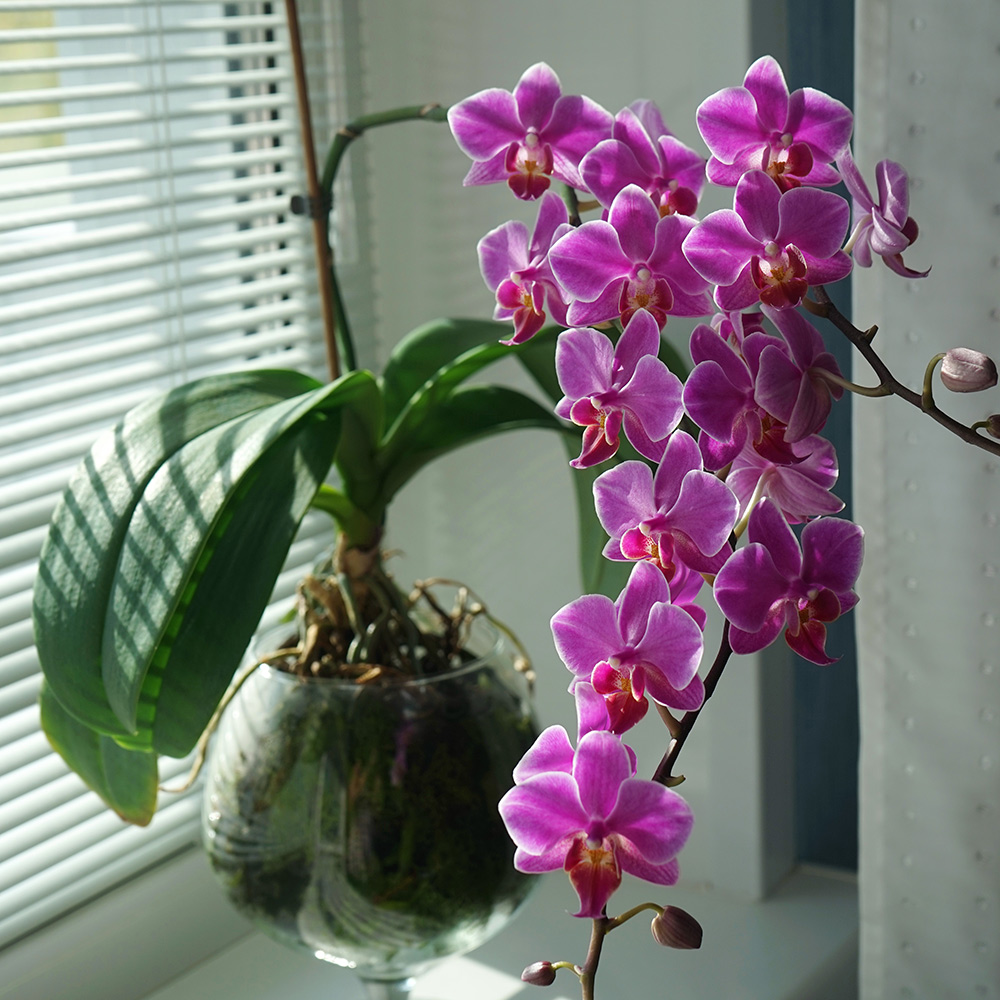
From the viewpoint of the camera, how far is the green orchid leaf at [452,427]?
0.78 m

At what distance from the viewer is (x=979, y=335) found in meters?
0.76

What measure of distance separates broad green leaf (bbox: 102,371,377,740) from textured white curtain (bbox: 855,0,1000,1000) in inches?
15.2

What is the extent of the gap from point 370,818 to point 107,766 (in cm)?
16

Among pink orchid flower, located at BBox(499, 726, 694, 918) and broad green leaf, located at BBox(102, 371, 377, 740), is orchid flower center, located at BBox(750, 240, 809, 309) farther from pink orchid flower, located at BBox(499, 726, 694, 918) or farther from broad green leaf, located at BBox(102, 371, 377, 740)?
broad green leaf, located at BBox(102, 371, 377, 740)

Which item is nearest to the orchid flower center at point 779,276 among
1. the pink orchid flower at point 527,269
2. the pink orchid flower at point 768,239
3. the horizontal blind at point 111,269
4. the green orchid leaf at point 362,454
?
the pink orchid flower at point 768,239

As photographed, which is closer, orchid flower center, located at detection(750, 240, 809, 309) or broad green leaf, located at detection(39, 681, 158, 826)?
orchid flower center, located at detection(750, 240, 809, 309)

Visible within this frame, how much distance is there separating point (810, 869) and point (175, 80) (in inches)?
36.5

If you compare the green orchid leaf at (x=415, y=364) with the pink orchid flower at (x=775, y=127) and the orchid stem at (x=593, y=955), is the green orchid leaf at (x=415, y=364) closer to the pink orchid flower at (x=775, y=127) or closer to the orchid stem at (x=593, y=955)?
the pink orchid flower at (x=775, y=127)

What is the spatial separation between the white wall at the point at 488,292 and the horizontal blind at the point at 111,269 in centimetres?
12

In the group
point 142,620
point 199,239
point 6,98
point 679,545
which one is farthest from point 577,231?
point 199,239

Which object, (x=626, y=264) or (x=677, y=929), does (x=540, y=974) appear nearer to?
(x=677, y=929)

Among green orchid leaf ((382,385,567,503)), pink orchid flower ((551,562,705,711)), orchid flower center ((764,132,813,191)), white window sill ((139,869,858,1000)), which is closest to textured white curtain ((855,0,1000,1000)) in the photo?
white window sill ((139,869,858,1000))

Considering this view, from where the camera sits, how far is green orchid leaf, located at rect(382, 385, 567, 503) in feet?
2.55

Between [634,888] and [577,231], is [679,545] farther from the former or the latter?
[634,888]
